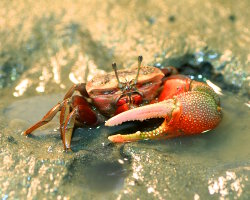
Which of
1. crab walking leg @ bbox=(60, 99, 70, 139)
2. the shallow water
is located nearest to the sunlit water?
the shallow water

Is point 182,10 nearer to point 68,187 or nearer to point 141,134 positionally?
point 141,134

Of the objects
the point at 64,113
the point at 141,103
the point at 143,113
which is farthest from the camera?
the point at 141,103

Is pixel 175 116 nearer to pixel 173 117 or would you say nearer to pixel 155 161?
pixel 173 117

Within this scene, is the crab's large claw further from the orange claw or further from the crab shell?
the crab shell

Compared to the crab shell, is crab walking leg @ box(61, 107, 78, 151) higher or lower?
lower

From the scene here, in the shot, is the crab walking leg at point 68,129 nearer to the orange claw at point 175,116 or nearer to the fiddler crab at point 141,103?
the fiddler crab at point 141,103

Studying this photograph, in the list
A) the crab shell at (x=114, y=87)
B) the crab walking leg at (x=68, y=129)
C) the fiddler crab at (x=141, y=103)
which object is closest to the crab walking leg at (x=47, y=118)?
the fiddler crab at (x=141, y=103)

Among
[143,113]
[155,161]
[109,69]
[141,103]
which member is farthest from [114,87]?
[109,69]
